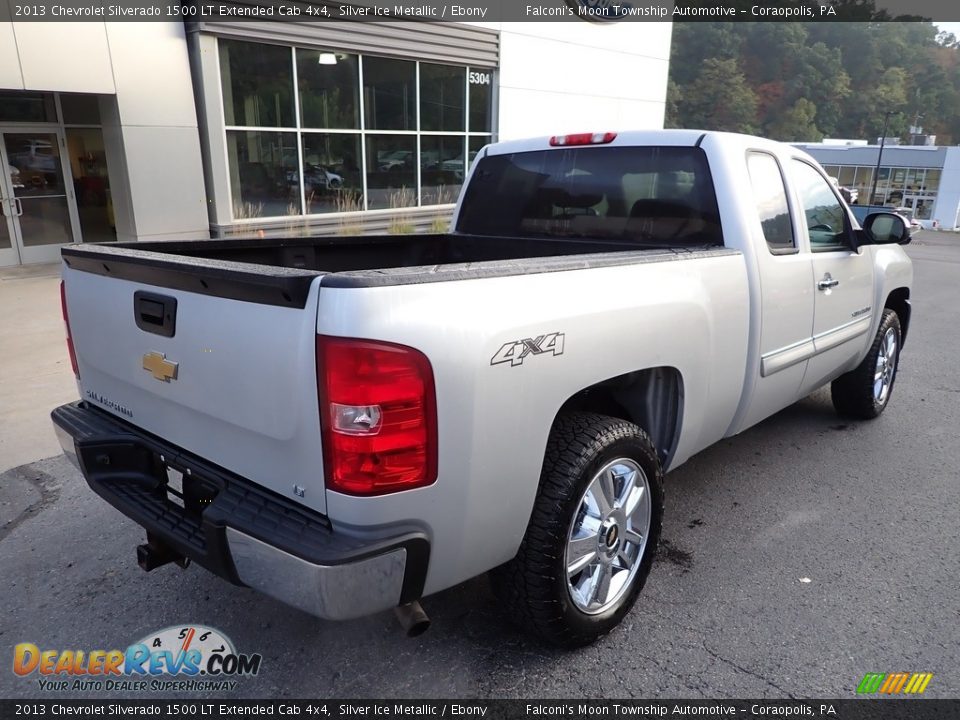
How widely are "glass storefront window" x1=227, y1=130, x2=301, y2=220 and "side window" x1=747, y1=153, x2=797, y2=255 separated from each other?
32.8 ft

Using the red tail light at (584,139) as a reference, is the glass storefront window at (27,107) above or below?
above

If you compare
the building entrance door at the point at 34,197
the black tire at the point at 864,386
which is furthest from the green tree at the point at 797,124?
the black tire at the point at 864,386

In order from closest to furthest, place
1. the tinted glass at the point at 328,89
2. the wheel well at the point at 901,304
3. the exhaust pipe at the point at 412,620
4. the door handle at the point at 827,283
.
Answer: the exhaust pipe at the point at 412,620 → the door handle at the point at 827,283 → the wheel well at the point at 901,304 → the tinted glass at the point at 328,89

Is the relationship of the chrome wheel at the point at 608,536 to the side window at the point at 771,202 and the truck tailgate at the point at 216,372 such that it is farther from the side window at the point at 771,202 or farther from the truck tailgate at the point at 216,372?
the side window at the point at 771,202

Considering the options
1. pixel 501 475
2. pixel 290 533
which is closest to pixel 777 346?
pixel 501 475

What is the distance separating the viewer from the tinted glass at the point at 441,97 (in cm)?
1452

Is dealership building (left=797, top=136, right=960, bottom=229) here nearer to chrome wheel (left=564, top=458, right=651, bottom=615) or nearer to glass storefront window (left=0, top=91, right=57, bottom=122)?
glass storefront window (left=0, top=91, right=57, bottom=122)

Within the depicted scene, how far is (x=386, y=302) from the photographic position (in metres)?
1.89

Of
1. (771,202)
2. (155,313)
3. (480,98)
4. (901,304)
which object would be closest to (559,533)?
(155,313)

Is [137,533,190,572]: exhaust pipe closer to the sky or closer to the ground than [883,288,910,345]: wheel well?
closer to the ground

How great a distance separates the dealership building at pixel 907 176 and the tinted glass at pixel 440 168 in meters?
46.2

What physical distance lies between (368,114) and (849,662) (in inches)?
511

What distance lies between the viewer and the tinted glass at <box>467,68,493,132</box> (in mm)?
15219

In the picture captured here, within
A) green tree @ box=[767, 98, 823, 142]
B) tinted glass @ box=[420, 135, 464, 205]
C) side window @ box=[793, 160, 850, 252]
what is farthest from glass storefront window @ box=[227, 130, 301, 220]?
green tree @ box=[767, 98, 823, 142]
